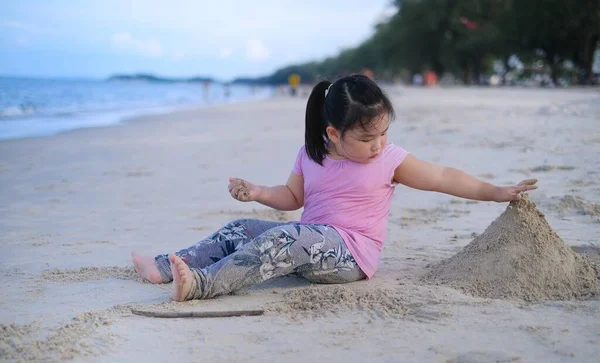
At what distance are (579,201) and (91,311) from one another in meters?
3.12

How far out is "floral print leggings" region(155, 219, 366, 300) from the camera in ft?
8.96

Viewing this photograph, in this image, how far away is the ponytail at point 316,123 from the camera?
3.00 m

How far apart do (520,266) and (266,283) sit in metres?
1.12

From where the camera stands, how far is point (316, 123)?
303cm

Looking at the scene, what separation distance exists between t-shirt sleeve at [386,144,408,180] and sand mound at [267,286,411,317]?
0.59 m

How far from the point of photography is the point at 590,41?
31844mm

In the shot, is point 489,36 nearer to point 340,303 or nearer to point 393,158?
point 393,158

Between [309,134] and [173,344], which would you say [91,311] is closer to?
[173,344]

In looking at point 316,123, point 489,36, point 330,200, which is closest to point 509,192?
point 330,200

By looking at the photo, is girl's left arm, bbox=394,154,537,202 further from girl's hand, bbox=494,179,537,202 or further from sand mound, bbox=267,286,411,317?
sand mound, bbox=267,286,411,317

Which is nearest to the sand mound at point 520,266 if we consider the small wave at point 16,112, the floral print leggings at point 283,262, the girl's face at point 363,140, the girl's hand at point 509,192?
the girl's hand at point 509,192

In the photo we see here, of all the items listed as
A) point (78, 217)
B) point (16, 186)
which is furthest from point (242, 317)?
point (16, 186)

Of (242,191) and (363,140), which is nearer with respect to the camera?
(363,140)

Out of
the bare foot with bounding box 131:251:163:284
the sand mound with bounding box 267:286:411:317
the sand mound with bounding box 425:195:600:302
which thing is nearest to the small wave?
the bare foot with bounding box 131:251:163:284
